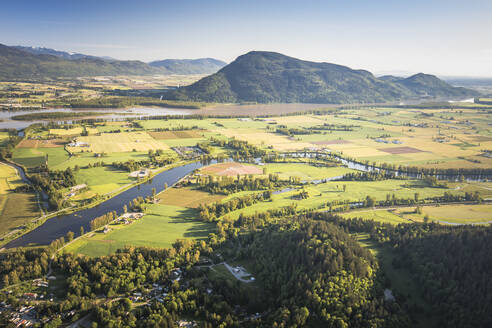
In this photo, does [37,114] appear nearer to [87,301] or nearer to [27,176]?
[27,176]

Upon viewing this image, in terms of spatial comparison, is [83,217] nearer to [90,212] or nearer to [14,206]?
[90,212]

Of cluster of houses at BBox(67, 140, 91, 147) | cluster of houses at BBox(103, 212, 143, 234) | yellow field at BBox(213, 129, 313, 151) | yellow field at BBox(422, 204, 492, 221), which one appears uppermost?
yellow field at BBox(213, 129, 313, 151)

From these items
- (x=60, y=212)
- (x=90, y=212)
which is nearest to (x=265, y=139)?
(x=90, y=212)

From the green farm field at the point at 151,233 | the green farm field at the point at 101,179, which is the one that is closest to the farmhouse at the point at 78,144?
the green farm field at the point at 101,179

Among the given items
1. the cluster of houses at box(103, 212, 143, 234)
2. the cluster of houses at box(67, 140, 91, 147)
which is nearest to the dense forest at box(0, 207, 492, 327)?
the cluster of houses at box(103, 212, 143, 234)

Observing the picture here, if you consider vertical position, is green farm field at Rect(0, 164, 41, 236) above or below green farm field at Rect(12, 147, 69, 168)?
below

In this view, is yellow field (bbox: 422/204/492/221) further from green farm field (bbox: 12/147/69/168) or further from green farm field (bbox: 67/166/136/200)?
green farm field (bbox: 12/147/69/168)
